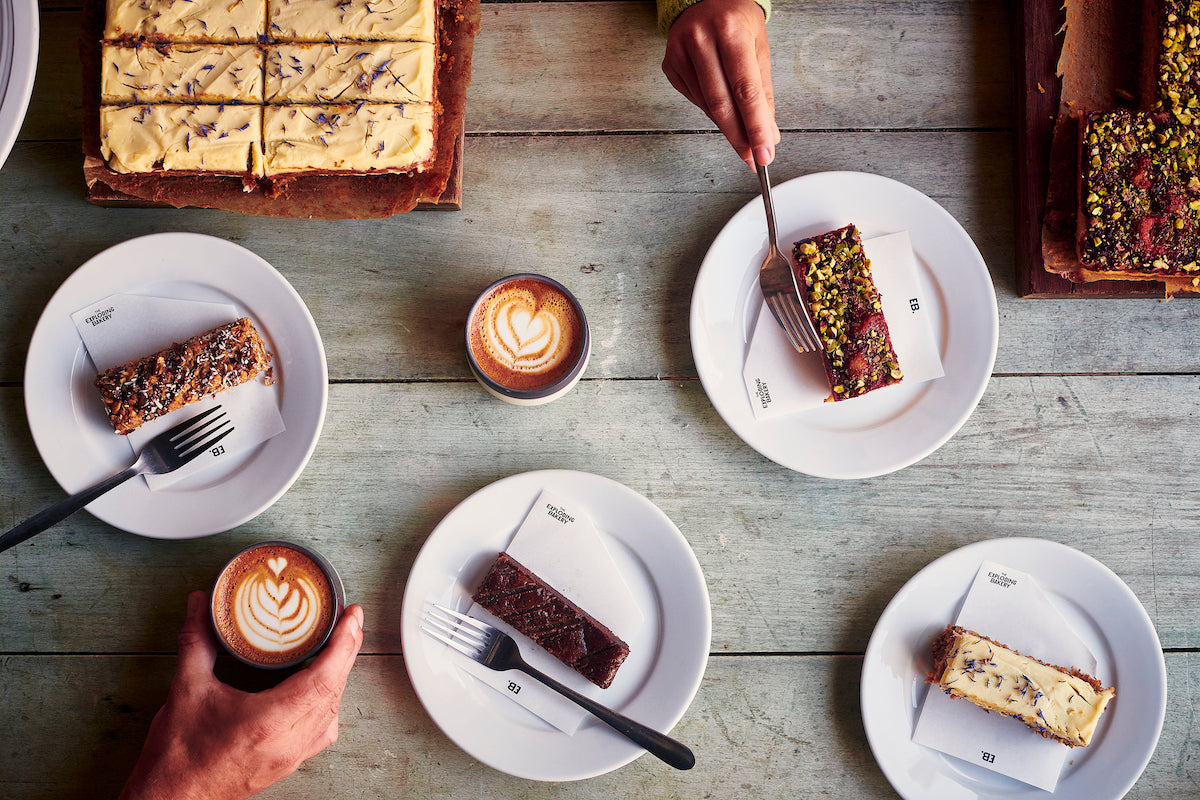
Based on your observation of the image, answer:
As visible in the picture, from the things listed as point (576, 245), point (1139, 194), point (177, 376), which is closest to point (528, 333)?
point (576, 245)

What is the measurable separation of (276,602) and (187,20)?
1.59 metres

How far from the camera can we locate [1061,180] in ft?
7.06

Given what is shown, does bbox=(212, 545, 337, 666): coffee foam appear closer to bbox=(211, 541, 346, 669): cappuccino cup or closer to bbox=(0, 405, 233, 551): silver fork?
bbox=(211, 541, 346, 669): cappuccino cup

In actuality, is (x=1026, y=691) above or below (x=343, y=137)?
below

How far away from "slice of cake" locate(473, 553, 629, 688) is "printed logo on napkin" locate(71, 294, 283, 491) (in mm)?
743

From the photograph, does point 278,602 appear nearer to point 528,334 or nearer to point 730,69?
point 528,334

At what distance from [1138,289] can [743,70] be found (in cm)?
135

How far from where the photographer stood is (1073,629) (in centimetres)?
213

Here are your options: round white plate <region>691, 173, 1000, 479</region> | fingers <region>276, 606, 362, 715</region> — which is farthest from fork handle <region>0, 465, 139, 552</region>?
round white plate <region>691, 173, 1000, 479</region>

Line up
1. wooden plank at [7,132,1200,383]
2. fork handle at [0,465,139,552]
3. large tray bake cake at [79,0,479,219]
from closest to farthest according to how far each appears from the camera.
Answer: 1. fork handle at [0,465,139,552]
2. large tray bake cake at [79,0,479,219]
3. wooden plank at [7,132,1200,383]

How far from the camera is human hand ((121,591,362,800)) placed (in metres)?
1.97

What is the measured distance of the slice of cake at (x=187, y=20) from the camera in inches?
77.4

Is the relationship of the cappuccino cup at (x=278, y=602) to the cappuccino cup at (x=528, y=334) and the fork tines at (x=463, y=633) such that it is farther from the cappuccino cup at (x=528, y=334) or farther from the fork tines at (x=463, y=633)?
the cappuccino cup at (x=528, y=334)

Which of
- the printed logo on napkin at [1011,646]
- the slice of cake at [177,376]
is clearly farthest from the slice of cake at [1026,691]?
the slice of cake at [177,376]
